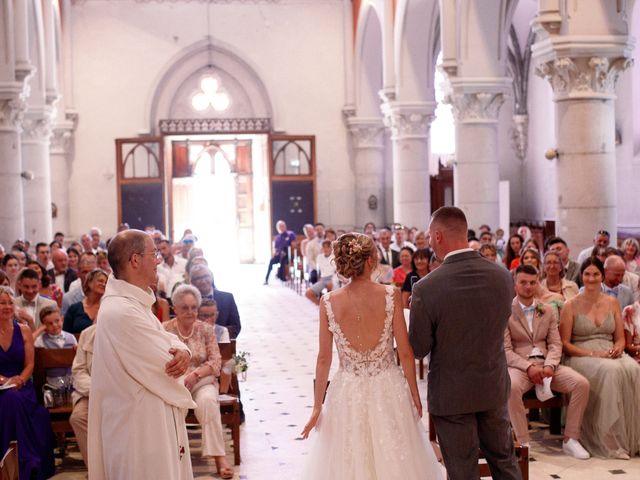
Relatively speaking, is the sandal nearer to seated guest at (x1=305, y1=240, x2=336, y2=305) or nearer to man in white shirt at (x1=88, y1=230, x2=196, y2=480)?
man in white shirt at (x1=88, y1=230, x2=196, y2=480)

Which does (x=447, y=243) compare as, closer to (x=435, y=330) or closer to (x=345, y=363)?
(x=435, y=330)

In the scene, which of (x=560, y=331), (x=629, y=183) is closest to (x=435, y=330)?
(x=560, y=331)

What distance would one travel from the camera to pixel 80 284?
979cm

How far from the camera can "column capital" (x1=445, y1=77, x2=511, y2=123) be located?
15.2 m

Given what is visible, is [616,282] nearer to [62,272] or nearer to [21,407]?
[21,407]

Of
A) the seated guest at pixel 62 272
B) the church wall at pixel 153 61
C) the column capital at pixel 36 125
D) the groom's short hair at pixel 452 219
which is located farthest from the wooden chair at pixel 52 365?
the church wall at pixel 153 61

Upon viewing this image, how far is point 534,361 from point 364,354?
104 inches

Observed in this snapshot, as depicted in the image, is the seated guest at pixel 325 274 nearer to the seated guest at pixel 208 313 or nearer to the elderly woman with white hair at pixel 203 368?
the seated guest at pixel 208 313

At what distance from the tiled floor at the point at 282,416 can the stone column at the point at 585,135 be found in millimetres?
3085

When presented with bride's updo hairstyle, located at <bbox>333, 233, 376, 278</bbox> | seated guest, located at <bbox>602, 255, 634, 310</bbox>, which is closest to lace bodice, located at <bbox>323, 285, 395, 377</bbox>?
bride's updo hairstyle, located at <bbox>333, 233, 376, 278</bbox>

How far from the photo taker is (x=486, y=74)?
15.3 meters

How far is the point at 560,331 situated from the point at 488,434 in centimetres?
303

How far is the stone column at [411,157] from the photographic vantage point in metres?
19.6

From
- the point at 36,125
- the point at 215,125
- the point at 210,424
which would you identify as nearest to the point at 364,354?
the point at 210,424
